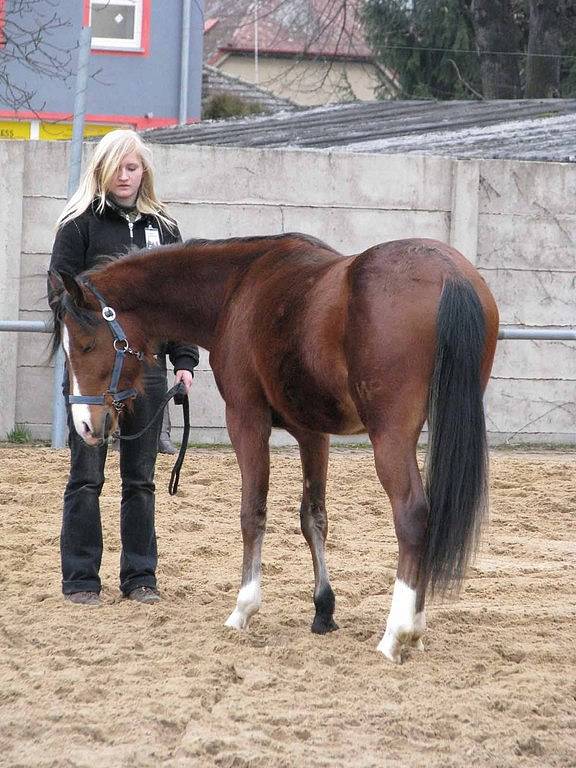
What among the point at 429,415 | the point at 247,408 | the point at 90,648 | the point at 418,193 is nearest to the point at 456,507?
the point at 429,415

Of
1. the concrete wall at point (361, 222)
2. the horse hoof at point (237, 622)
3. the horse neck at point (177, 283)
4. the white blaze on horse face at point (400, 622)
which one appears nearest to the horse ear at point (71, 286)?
the horse neck at point (177, 283)

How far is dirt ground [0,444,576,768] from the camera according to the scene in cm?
306

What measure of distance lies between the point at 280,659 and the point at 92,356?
4.50 ft

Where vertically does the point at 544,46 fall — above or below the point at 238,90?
below

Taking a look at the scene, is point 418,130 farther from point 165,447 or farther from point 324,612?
point 324,612

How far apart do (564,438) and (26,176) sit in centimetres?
465

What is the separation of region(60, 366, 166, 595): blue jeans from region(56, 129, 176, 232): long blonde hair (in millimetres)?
714

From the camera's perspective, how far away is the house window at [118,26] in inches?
797

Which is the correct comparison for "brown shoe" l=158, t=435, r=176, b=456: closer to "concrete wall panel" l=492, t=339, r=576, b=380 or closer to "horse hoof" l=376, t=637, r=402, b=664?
"concrete wall panel" l=492, t=339, r=576, b=380

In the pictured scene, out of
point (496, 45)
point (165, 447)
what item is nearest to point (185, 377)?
point (165, 447)

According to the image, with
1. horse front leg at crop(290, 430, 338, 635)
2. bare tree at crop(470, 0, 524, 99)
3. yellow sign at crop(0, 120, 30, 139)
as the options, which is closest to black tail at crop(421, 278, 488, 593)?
horse front leg at crop(290, 430, 338, 635)

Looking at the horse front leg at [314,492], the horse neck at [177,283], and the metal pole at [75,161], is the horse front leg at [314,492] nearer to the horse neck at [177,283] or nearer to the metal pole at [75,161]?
the horse neck at [177,283]

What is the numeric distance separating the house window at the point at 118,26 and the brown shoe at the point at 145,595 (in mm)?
16958

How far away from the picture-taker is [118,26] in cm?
2058
